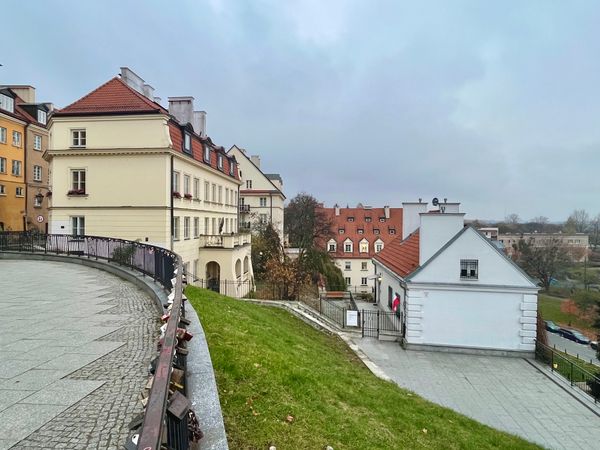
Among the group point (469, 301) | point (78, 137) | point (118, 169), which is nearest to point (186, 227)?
point (118, 169)

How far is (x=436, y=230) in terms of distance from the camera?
16.7m

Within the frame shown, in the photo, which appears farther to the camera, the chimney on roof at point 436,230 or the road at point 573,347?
the road at point 573,347

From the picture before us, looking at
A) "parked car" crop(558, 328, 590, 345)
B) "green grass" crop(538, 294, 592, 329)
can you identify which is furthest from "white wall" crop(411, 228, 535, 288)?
"green grass" crop(538, 294, 592, 329)

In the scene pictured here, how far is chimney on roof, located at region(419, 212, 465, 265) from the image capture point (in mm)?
16594

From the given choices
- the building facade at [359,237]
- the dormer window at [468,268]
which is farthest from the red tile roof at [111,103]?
the building facade at [359,237]

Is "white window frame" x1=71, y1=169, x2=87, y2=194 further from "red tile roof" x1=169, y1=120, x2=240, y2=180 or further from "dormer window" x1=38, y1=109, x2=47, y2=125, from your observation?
"dormer window" x1=38, y1=109, x2=47, y2=125

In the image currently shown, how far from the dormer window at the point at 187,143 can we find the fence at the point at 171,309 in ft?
29.6

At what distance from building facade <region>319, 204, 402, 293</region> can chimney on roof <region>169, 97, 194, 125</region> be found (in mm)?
27116

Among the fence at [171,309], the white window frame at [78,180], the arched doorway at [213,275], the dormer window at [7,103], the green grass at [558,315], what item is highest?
the dormer window at [7,103]

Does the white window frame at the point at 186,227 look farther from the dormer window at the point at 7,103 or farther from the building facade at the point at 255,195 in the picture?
the dormer window at the point at 7,103

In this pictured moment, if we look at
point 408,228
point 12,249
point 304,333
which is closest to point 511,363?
point 304,333

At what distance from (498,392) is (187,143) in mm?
21644

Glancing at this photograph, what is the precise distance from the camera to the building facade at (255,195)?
153 feet

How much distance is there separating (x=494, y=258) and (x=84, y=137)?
23517mm
